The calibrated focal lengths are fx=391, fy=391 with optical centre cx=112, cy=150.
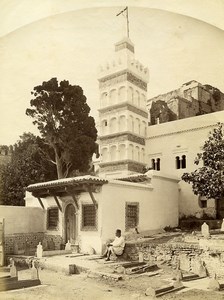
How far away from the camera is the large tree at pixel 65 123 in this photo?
2981 mm

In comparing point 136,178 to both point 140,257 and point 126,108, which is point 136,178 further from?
point 126,108

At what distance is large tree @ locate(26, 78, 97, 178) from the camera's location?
2981 mm

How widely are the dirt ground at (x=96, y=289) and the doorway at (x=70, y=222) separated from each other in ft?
4.40

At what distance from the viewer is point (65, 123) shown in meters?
3.24

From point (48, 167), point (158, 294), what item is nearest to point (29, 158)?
point (48, 167)

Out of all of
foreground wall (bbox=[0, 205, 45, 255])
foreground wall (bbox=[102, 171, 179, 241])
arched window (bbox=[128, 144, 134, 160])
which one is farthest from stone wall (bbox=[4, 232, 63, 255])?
arched window (bbox=[128, 144, 134, 160])

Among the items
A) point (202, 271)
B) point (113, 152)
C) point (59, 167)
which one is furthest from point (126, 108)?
point (202, 271)

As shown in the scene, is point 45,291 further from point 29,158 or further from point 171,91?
point 171,91

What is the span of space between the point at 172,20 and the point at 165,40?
0.48 ft

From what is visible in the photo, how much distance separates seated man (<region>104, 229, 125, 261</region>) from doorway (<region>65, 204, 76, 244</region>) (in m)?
0.78

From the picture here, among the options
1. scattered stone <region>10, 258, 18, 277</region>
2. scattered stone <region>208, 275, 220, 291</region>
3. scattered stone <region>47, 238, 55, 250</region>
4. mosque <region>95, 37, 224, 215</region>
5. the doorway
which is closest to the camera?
scattered stone <region>208, 275, 220, 291</region>

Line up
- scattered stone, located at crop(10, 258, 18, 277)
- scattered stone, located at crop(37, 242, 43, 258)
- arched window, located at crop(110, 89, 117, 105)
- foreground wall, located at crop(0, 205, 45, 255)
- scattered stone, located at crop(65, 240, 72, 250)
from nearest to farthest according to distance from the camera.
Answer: scattered stone, located at crop(10, 258, 18, 277), arched window, located at crop(110, 89, 117, 105), foreground wall, located at crop(0, 205, 45, 255), scattered stone, located at crop(37, 242, 43, 258), scattered stone, located at crop(65, 240, 72, 250)

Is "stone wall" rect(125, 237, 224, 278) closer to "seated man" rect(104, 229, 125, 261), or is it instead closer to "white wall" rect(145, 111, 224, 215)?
"seated man" rect(104, 229, 125, 261)

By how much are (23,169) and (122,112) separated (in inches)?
36.9
